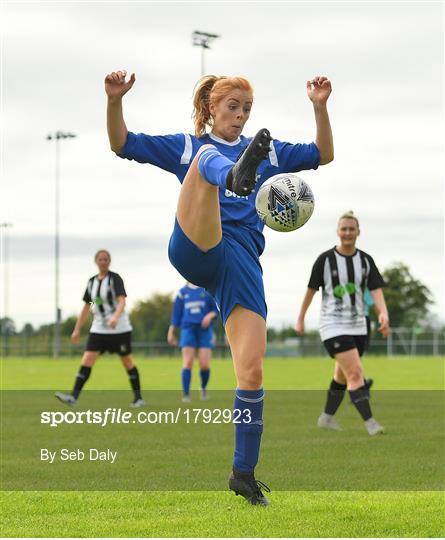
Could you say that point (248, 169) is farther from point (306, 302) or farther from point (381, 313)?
point (306, 302)

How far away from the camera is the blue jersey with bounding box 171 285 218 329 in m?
15.5

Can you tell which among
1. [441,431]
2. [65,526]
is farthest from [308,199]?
[441,431]

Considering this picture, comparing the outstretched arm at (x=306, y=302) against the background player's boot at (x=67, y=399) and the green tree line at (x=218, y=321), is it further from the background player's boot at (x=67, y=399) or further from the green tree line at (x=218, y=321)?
the green tree line at (x=218, y=321)

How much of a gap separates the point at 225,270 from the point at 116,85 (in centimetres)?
129

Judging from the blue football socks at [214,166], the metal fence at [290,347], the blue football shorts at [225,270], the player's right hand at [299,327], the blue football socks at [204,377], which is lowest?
the metal fence at [290,347]

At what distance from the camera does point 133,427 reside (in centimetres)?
1060

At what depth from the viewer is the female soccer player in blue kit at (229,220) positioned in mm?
5211

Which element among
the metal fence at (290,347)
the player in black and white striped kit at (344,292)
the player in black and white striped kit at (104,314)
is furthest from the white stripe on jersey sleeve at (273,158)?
the metal fence at (290,347)

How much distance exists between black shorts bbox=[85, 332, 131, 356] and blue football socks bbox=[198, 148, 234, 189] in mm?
8489

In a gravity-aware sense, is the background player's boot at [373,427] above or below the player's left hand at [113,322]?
below

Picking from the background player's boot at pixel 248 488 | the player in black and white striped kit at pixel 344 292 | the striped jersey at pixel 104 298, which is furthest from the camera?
the striped jersey at pixel 104 298

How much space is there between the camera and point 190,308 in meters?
15.6

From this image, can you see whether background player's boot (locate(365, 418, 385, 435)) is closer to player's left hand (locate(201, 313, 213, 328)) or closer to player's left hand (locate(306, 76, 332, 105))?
player's left hand (locate(306, 76, 332, 105))

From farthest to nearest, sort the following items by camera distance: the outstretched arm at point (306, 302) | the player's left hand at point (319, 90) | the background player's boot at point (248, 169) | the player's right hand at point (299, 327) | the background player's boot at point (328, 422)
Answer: the background player's boot at point (328, 422), the outstretched arm at point (306, 302), the player's right hand at point (299, 327), the player's left hand at point (319, 90), the background player's boot at point (248, 169)
